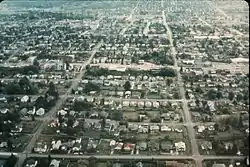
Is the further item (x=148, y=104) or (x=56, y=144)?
(x=148, y=104)

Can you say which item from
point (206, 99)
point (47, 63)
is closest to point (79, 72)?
point (47, 63)

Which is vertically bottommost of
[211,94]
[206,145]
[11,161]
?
[211,94]

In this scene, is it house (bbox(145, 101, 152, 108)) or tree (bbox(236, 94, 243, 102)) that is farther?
tree (bbox(236, 94, 243, 102))

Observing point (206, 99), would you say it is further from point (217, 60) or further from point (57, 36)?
point (57, 36)

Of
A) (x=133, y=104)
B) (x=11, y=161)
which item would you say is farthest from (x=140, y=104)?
(x=11, y=161)

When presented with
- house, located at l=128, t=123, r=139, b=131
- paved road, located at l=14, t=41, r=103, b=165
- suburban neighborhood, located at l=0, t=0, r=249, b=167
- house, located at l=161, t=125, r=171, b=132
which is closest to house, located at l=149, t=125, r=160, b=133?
suburban neighborhood, located at l=0, t=0, r=249, b=167

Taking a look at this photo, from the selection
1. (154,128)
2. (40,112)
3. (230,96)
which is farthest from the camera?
(230,96)

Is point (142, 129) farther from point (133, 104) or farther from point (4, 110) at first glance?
point (4, 110)

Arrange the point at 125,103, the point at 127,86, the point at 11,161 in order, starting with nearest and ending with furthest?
the point at 11,161 < the point at 125,103 < the point at 127,86

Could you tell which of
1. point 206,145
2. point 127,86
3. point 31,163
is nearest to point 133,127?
point 206,145

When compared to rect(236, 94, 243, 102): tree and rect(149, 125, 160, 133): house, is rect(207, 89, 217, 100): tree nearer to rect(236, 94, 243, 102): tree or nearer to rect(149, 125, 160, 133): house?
rect(236, 94, 243, 102): tree

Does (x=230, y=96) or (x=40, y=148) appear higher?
(x=40, y=148)
